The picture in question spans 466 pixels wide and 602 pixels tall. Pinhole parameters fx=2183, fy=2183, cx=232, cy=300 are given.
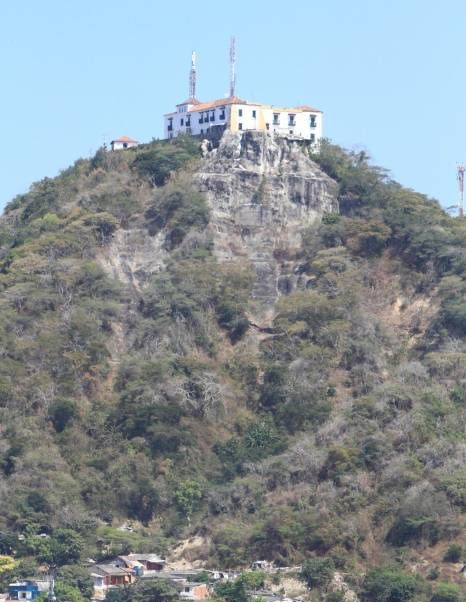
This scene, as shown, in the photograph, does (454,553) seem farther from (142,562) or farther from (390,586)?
(142,562)

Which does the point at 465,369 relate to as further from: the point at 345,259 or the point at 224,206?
the point at 224,206

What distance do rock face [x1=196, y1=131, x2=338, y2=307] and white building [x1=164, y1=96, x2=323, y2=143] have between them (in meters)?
0.86

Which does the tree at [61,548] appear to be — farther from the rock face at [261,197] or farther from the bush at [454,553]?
the rock face at [261,197]

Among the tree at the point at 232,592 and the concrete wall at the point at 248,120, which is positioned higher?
the concrete wall at the point at 248,120

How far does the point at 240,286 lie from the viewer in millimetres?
85312

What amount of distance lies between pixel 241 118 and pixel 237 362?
12165mm

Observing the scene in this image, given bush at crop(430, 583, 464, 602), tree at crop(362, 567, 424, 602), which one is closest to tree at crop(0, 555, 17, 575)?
tree at crop(362, 567, 424, 602)

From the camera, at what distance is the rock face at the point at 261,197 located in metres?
88.2

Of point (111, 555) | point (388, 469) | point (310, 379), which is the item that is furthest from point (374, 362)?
point (111, 555)

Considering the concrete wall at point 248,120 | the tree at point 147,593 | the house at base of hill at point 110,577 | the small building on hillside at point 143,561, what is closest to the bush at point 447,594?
the tree at point 147,593

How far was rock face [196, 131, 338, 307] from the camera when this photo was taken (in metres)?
88.2

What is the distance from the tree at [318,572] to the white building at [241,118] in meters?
25.0

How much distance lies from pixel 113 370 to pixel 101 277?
4518mm

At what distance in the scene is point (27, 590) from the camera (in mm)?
70000
